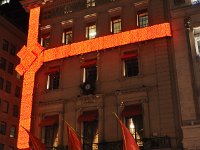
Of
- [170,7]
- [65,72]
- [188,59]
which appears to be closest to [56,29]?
[65,72]

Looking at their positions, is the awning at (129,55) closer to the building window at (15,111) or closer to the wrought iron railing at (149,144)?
the wrought iron railing at (149,144)

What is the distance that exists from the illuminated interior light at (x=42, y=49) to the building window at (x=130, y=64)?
1.10 meters

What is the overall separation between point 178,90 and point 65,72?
9971 millimetres

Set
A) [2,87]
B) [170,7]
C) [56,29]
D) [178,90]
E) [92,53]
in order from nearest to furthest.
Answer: [178,90], [170,7], [92,53], [56,29], [2,87]

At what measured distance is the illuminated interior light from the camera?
26719 mm

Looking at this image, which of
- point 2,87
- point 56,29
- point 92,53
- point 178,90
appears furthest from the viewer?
point 2,87

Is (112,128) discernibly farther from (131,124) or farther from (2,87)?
(2,87)

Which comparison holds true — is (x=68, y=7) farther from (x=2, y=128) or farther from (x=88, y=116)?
(x=2, y=128)

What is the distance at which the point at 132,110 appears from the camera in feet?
82.0

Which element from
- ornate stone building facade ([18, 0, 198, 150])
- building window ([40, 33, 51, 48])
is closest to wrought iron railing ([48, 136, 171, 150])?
ornate stone building facade ([18, 0, 198, 150])

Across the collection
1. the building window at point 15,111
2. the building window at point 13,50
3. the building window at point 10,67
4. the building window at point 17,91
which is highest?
the building window at point 13,50

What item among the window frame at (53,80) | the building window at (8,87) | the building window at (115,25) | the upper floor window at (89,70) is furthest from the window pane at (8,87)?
the building window at (115,25)

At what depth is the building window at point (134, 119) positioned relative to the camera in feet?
81.0

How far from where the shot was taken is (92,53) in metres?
28.5
